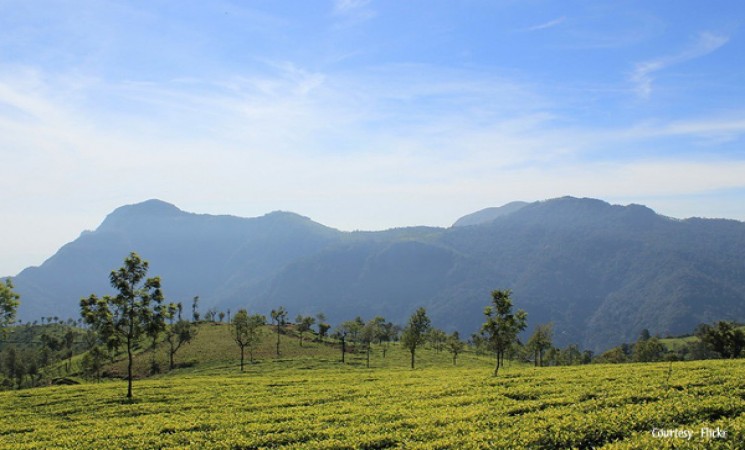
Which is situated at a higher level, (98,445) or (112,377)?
(98,445)

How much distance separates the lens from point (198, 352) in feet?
448

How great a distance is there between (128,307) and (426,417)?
37861mm

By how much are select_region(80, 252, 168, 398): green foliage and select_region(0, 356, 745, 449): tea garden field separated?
7.38m

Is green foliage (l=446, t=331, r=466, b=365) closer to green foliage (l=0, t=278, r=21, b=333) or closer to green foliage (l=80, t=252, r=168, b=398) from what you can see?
green foliage (l=80, t=252, r=168, b=398)

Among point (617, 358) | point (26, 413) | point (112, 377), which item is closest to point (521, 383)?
point (26, 413)

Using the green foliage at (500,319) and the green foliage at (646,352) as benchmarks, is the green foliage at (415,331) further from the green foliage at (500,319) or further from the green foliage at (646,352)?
the green foliage at (646,352)

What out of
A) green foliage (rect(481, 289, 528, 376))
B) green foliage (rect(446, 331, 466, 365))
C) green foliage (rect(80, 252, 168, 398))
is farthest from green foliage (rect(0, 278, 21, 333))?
green foliage (rect(446, 331, 466, 365))

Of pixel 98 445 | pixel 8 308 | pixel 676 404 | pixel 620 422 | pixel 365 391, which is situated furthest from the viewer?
pixel 8 308

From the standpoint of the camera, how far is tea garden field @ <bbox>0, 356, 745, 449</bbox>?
2089cm

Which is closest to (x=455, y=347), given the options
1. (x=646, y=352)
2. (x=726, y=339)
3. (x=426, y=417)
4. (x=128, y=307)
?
(x=726, y=339)

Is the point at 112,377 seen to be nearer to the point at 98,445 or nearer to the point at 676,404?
the point at 98,445

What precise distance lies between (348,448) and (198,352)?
12770cm

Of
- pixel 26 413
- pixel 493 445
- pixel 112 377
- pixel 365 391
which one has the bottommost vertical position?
pixel 112 377

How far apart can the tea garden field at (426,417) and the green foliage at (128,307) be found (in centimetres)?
738
